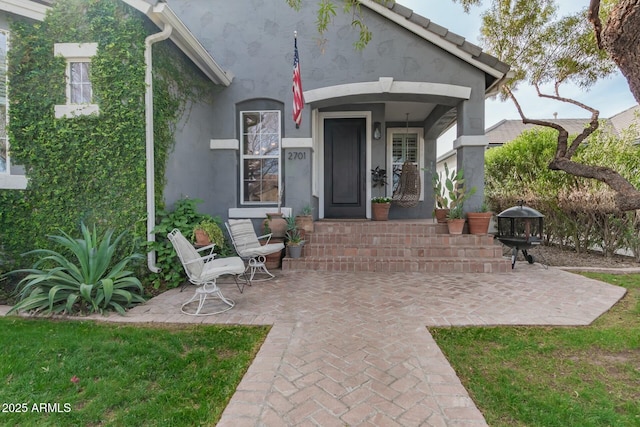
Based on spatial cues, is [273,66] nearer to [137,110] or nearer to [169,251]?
[137,110]

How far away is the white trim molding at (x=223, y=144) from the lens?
6.23 m

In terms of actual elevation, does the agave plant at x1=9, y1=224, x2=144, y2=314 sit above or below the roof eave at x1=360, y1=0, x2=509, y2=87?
below

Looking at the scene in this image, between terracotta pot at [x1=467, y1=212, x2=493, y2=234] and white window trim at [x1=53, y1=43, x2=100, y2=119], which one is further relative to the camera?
terracotta pot at [x1=467, y1=212, x2=493, y2=234]

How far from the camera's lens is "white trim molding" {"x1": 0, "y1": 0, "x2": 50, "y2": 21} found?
4.07 metres

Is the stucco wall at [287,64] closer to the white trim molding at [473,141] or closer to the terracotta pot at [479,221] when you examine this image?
the white trim molding at [473,141]

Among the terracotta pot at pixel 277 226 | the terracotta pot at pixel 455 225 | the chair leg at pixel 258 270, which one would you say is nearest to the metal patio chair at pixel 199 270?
the chair leg at pixel 258 270

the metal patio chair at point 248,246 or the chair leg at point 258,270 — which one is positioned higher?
the metal patio chair at point 248,246

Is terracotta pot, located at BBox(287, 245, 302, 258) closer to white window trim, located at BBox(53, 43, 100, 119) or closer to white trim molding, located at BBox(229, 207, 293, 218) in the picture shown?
white trim molding, located at BBox(229, 207, 293, 218)

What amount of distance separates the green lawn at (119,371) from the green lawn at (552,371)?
1.69m

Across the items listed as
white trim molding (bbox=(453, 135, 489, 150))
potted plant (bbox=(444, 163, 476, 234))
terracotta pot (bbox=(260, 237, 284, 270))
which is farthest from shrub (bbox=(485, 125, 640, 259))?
terracotta pot (bbox=(260, 237, 284, 270))

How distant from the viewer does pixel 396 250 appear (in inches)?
224

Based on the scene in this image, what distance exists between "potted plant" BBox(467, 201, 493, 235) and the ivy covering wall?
545 cm

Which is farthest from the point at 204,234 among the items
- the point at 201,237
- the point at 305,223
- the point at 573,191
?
the point at 573,191

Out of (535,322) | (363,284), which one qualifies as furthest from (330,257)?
(535,322)
